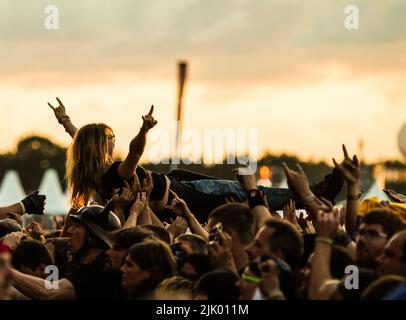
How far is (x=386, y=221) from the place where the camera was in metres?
8.36

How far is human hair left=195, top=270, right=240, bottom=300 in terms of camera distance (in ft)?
26.0

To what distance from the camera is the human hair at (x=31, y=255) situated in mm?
9992

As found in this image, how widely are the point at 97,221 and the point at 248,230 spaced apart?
1424mm

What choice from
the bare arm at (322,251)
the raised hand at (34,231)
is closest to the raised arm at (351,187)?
the bare arm at (322,251)

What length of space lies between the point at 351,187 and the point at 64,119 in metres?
3.81

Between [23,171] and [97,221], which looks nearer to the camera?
[97,221]

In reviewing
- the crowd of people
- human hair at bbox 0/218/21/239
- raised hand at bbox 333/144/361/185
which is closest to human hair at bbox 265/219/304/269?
the crowd of people

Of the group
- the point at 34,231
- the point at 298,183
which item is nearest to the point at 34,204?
the point at 34,231

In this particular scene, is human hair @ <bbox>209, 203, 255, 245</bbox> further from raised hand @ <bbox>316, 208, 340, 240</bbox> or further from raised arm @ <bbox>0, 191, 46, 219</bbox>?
raised arm @ <bbox>0, 191, 46, 219</bbox>

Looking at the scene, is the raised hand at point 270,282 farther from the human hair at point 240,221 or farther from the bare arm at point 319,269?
the human hair at point 240,221

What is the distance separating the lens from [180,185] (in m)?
11.4

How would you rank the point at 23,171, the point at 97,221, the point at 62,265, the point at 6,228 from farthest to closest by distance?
1. the point at 23,171
2. the point at 6,228
3. the point at 62,265
4. the point at 97,221
